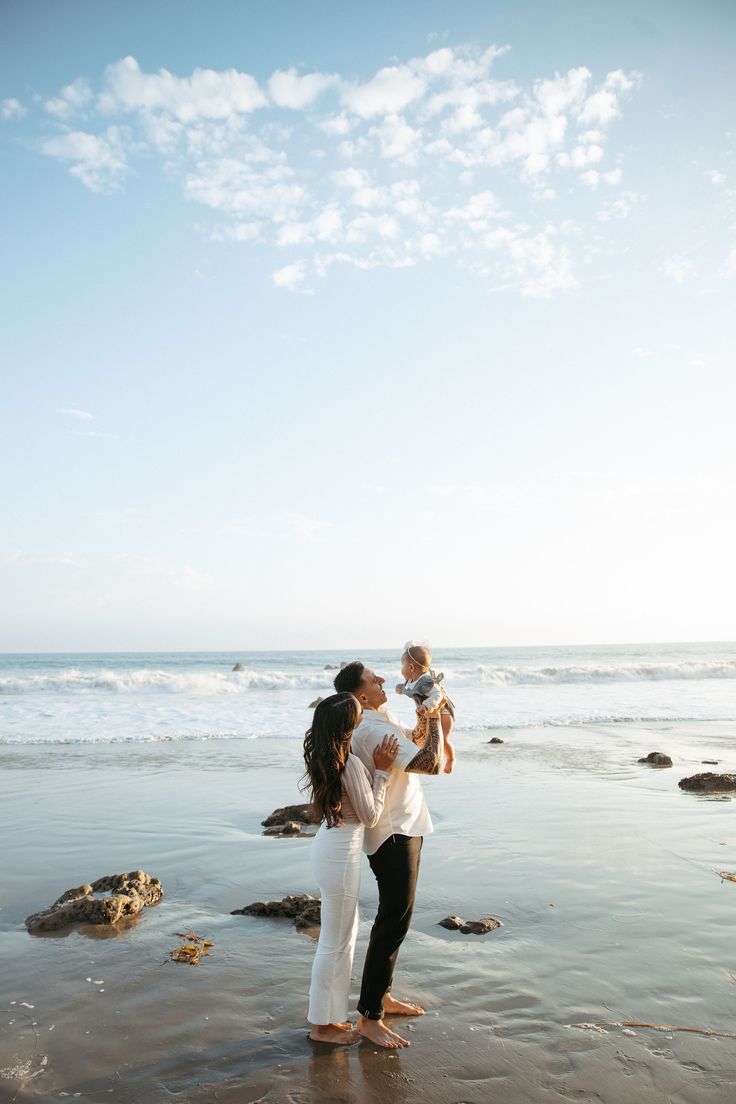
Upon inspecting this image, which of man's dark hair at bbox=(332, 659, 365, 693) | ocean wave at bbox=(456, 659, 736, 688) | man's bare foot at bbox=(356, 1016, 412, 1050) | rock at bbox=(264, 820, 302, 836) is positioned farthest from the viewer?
ocean wave at bbox=(456, 659, 736, 688)

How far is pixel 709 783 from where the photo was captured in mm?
10391

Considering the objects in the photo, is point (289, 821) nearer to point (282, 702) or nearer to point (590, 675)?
point (282, 702)

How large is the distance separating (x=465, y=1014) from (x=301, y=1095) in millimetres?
1145

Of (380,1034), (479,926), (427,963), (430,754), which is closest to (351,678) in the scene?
(430,754)

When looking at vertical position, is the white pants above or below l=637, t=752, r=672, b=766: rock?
above

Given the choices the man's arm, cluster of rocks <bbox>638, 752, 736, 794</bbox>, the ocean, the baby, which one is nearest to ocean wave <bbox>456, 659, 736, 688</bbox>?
the ocean

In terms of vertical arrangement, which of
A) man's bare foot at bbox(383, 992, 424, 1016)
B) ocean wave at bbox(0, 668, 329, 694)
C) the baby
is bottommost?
ocean wave at bbox(0, 668, 329, 694)

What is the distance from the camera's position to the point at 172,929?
223 inches

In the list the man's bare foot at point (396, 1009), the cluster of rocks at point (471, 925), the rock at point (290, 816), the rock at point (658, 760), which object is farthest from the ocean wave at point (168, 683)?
the man's bare foot at point (396, 1009)

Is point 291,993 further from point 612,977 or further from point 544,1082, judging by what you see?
point 612,977

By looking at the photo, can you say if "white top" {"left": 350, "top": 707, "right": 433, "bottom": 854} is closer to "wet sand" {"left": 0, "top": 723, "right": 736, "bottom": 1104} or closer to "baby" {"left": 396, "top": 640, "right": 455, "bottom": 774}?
"baby" {"left": 396, "top": 640, "right": 455, "bottom": 774}

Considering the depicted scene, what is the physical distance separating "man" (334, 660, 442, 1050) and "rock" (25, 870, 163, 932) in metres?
2.67

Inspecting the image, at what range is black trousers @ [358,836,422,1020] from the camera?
13.1 ft

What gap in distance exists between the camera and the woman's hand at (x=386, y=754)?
403 centimetres
